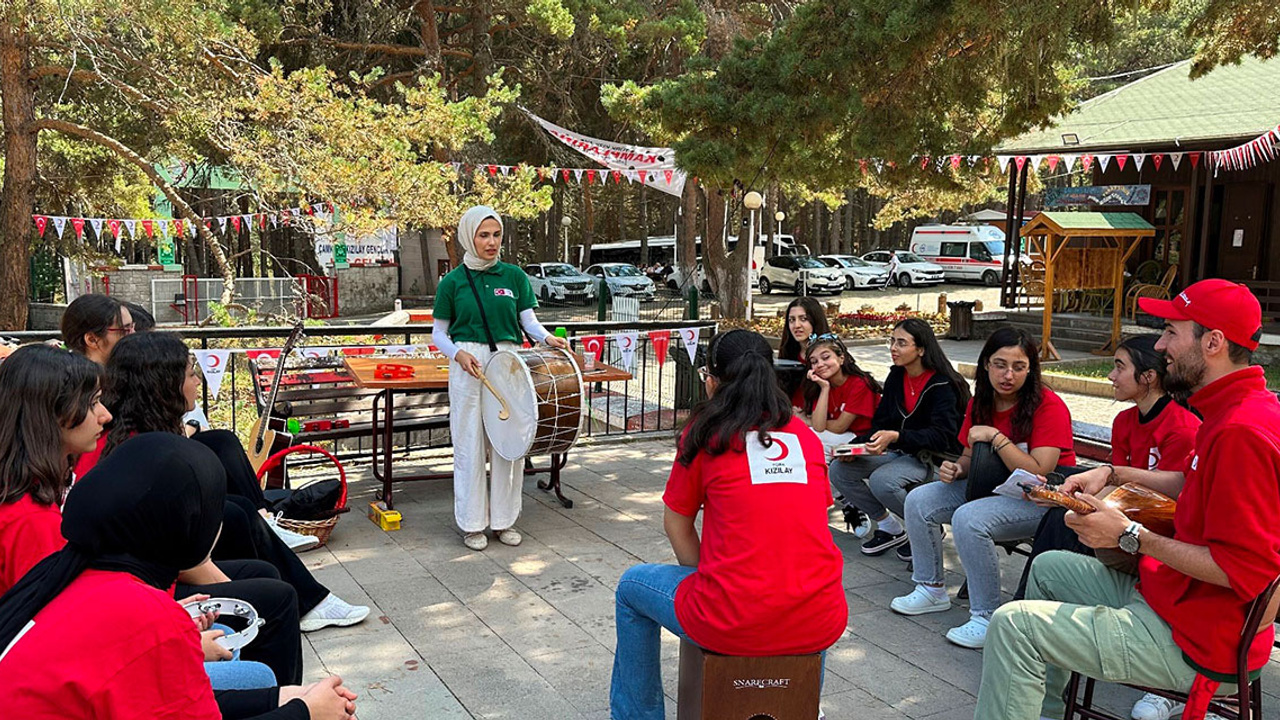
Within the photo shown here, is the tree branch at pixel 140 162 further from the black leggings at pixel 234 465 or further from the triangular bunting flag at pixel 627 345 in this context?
the black leggings at pixel 234 465

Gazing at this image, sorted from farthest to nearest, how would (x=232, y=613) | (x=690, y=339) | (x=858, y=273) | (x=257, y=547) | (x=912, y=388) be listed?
(x=858, y=273)
(x=690, y=339)
(x=912, y=388)
(x=257, y=547)
(x=232, y=613)

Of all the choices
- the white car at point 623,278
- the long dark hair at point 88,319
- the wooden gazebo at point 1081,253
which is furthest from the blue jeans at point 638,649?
the white car at point 623,278

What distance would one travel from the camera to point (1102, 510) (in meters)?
3.04

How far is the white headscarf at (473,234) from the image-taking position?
5695mm

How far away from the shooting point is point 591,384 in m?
8.16

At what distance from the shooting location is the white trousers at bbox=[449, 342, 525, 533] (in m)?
5.76

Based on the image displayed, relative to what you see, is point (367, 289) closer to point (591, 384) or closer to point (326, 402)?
point (591, 384)

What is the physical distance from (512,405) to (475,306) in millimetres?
631

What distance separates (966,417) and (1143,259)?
17.8 meters

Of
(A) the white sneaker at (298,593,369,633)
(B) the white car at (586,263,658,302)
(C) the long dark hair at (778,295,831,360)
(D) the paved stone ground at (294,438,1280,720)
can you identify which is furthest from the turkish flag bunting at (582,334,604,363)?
(B) the white car at (586,263,658,302)

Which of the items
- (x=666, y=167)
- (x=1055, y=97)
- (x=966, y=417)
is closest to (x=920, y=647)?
(x=966, y=417)

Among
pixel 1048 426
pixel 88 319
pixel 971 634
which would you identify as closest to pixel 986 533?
pixel 971 634

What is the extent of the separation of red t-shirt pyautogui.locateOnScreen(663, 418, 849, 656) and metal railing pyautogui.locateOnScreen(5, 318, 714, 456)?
4.21m

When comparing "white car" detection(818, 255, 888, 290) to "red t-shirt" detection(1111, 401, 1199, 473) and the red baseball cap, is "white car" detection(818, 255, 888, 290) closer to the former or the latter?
"red t-shirt" detection(1111, 401, 1199, 473)
